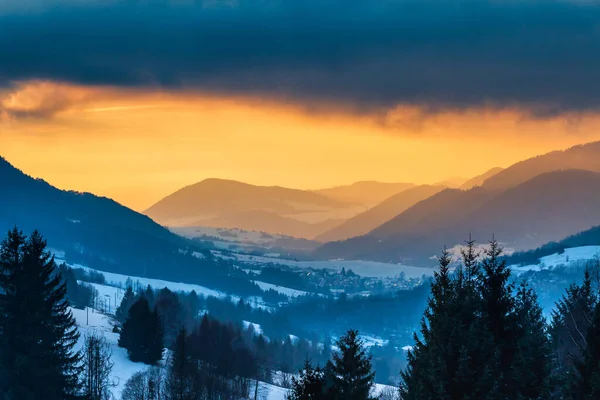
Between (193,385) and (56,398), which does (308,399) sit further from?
(193,385)

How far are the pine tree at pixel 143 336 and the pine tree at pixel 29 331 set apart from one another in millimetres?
98788

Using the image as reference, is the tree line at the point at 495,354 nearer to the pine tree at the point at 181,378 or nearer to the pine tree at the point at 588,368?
the pine tree at the point at 588,368

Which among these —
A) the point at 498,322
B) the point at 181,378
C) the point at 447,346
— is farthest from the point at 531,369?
the point at 181,378

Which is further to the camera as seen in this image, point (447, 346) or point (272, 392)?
point (272, 392)

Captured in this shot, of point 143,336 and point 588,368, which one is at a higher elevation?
point 588,368

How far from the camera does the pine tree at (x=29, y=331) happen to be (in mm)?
70312

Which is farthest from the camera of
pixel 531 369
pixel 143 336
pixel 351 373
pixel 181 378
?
pixel 143 336

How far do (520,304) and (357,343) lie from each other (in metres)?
12.7

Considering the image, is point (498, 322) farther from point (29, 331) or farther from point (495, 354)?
point (29, 331)

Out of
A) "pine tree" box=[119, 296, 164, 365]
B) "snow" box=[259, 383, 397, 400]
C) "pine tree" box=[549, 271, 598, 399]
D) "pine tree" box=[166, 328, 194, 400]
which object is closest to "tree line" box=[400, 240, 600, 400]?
"pine tree" box=[549, 271, 598, 399]

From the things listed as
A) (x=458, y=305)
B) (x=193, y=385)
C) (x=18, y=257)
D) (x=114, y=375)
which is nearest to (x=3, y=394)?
(x=18, y=257)

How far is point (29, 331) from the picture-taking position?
7106 cm

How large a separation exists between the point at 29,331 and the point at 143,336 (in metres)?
104

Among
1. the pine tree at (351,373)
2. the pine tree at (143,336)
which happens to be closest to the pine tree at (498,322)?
the pine tree at (351,373)
